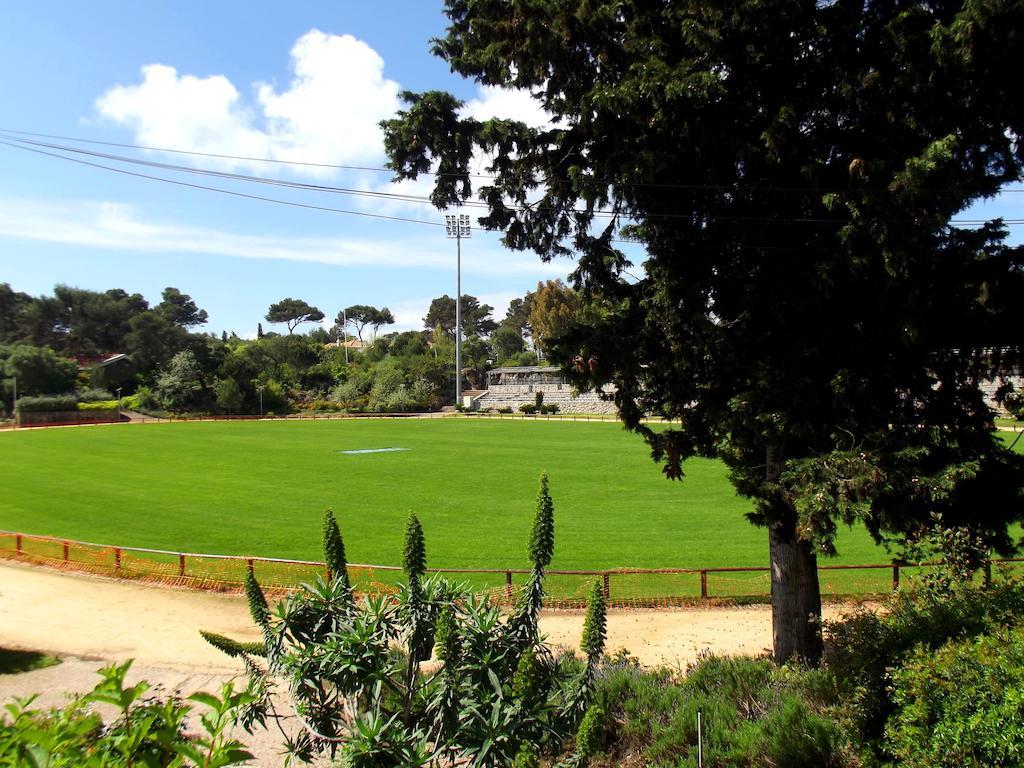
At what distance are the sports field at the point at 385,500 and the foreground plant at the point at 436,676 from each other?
12.2 metres

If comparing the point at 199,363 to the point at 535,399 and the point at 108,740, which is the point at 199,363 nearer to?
the point at 535,399

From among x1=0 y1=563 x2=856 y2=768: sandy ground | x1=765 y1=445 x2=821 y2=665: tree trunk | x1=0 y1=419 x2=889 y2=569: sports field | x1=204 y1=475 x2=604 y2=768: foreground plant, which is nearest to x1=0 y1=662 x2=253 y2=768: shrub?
x1=204 y1=475 x2=604 y2=768: foreground plant

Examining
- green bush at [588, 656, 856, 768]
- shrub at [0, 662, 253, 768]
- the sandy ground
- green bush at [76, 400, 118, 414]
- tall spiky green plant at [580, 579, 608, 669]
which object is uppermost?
shrub at [0, 662, 253, 768]

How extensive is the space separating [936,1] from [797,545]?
23.0ft

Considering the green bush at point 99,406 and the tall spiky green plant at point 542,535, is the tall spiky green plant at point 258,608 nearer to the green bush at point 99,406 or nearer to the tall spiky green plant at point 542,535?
the tall spiky green plant at point 542,535

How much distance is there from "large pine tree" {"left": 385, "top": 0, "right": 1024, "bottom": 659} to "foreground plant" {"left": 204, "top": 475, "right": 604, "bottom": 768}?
3676mm

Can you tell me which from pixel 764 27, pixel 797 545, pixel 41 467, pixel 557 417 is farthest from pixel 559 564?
pixel 557 417

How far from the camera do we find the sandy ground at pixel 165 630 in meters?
11.4

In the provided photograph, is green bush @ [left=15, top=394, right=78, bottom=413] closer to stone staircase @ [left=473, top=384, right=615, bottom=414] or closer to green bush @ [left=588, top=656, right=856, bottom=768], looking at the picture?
stone staircase @ [left=473, top=384, right=615, bottom=414]

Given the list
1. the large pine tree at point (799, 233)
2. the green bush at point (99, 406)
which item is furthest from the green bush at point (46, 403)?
the large pine tree at point (799, 233)

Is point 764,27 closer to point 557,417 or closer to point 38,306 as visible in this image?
point 557,417

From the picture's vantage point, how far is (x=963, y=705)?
4586mm

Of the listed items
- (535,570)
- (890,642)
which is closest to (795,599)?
(890,642)

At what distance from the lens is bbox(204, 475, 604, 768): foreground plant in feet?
15.9
